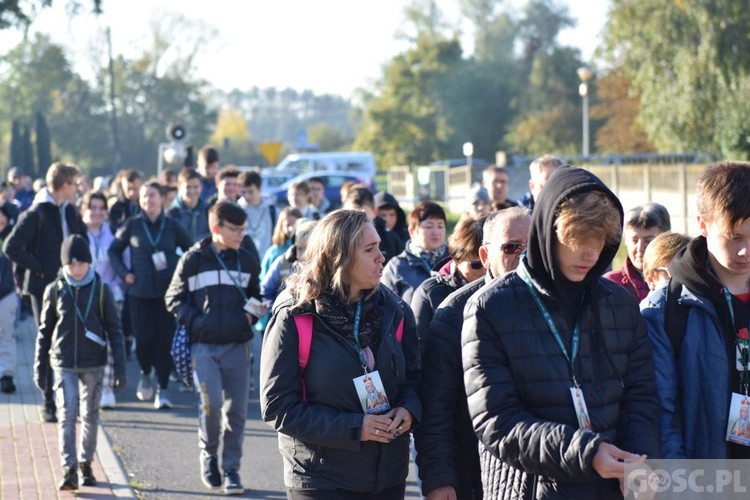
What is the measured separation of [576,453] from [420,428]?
2.92ft

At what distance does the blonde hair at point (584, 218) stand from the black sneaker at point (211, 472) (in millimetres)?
4647

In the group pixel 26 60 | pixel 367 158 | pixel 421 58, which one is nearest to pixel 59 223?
pixel 367 158

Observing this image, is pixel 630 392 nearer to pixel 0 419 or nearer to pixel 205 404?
pixel 205 404

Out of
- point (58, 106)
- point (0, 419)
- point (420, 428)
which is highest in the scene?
point (58, 106)

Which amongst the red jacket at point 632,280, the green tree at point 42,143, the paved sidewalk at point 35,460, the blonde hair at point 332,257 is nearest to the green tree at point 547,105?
the green tree at point 42,143

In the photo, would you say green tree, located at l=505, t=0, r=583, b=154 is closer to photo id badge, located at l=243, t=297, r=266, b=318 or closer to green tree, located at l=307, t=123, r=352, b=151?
green tree, located at l=307, t=123, r=352, b=151

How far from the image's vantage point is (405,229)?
1038 cm

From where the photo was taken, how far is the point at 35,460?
26.8ft

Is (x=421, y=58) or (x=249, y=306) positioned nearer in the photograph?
(x=249, y=306)

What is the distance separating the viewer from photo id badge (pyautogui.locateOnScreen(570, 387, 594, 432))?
3.51 m

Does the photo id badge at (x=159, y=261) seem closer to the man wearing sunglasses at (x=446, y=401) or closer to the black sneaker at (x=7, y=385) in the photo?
the black sneaker at (x=7, y=385)

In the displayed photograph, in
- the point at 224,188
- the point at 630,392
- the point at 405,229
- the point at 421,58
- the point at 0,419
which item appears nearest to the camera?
the point at 630,392

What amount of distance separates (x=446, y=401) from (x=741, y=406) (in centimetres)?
104

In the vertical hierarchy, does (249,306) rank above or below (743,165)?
below
